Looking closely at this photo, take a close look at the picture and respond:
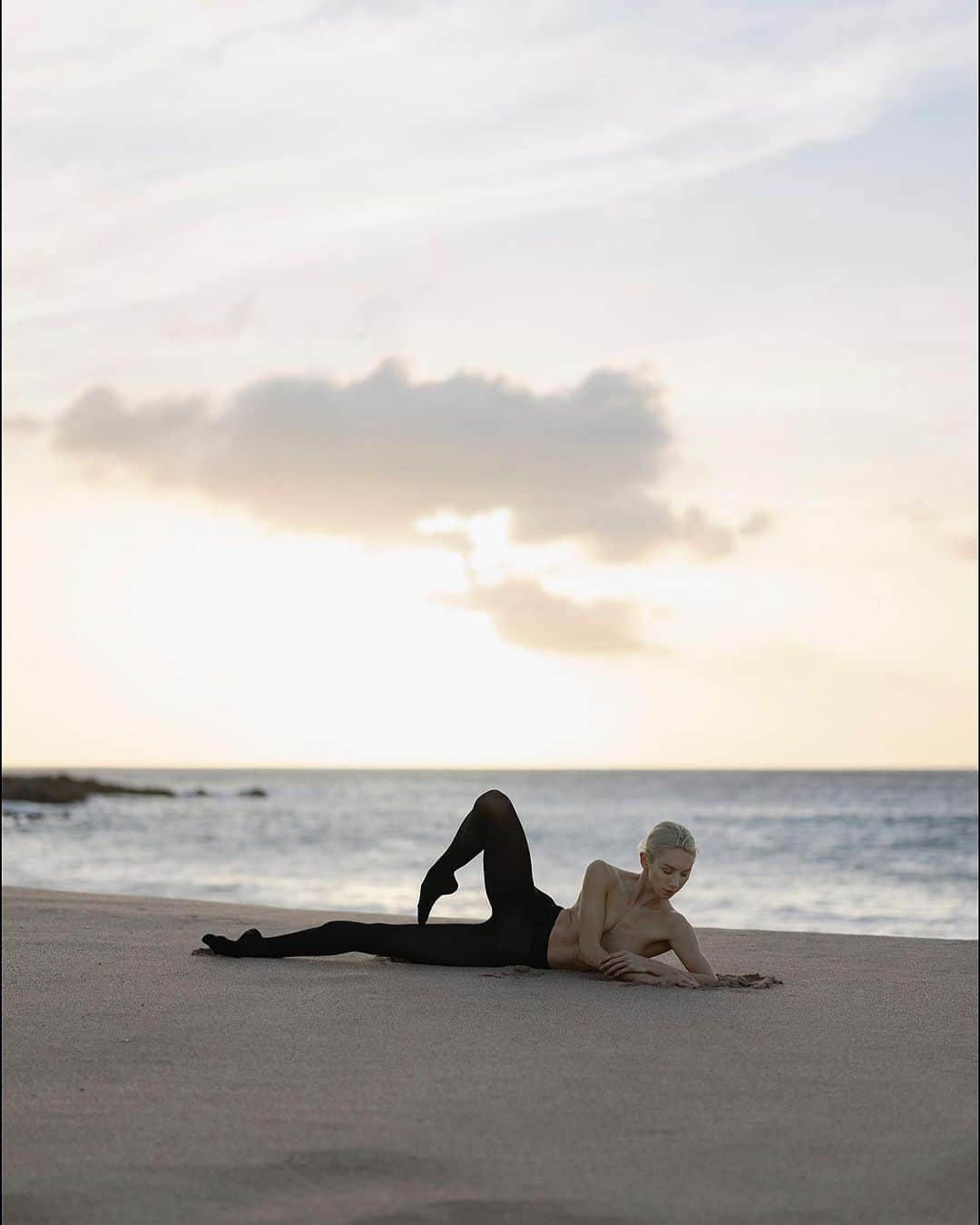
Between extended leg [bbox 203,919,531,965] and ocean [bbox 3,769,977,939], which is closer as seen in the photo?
extended leg [bbox 203,919,531,965]

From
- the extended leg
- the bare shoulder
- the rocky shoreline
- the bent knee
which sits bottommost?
the rocky shoreline

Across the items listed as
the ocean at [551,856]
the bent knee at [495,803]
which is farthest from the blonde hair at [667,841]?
the ocean at [551,856]

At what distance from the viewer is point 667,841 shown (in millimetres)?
5793

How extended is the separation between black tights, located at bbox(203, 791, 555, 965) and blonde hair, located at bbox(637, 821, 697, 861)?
68cm

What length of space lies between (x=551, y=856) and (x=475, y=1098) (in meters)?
23.9

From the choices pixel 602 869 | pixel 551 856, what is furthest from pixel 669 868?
pixel 551 856

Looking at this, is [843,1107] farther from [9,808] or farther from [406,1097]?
[9,808]

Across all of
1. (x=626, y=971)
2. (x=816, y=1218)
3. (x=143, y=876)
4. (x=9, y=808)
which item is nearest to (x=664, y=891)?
(x=626, y=971)

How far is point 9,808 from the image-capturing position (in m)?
43.7

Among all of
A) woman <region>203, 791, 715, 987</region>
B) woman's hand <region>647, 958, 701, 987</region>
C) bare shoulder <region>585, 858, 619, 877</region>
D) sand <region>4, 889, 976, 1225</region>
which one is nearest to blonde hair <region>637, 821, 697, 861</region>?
woman <region>203, 791, 715, 987</region>

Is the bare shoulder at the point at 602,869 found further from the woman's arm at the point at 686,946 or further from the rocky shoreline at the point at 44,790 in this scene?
the rocky shoreline at the point at 44,790

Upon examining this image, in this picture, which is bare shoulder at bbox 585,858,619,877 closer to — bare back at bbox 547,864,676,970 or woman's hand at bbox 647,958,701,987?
bare back at bbox 547,864,676,970

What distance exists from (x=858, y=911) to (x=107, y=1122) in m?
13.7

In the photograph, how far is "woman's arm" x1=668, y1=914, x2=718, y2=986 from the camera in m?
5.95
